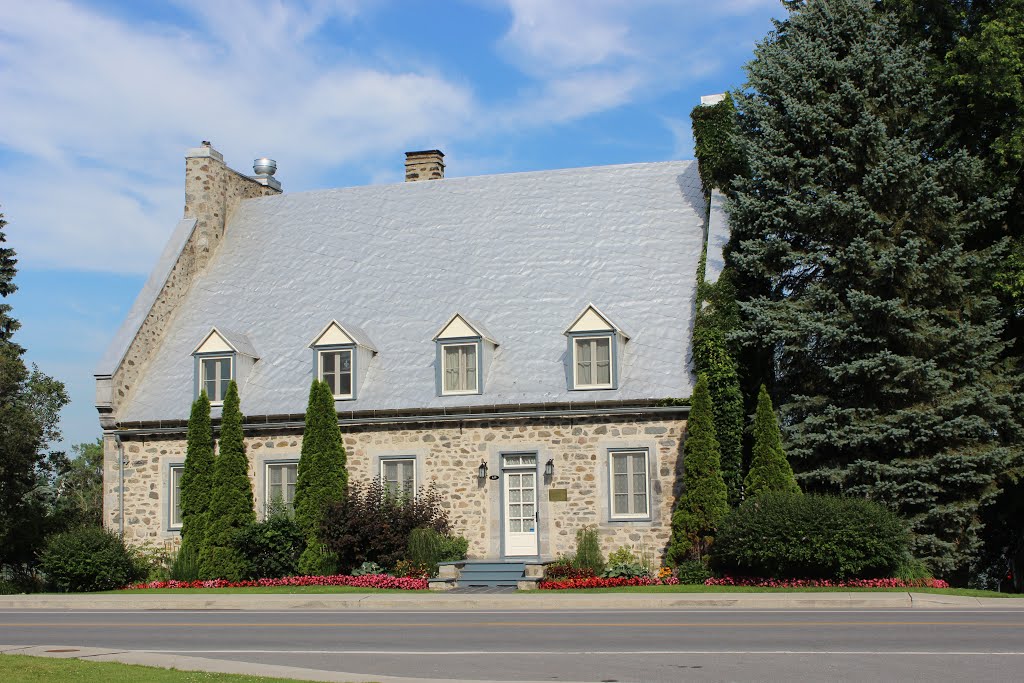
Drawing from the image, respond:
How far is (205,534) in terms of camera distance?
27.7 metres

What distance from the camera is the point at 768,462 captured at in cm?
2478

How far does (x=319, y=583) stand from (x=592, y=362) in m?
8.16

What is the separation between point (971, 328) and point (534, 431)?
33.0 feet

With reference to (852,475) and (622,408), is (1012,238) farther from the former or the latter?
(622,408)

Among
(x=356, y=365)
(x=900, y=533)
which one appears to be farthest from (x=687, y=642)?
(x=356, y=365)

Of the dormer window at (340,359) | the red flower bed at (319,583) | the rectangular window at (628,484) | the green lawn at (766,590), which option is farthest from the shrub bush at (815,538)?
the dormer window at (340,359)

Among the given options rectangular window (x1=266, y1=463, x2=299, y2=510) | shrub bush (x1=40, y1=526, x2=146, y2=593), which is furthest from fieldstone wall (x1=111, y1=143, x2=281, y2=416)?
rectangular window (x1=266, y1=463, x2=299, y2=510)

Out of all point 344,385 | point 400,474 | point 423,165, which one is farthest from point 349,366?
point 423,165

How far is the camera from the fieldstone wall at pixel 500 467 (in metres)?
26.3

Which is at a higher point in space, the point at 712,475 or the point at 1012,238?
the point at 1012,238

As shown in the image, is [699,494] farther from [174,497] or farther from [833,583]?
[174,497]

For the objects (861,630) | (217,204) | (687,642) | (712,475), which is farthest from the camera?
(217,204)

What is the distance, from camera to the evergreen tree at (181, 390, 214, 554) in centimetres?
2783

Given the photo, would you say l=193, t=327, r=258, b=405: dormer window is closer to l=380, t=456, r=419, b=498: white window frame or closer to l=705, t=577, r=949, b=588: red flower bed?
l=380, t=456, r=419, b=498: white window frame
